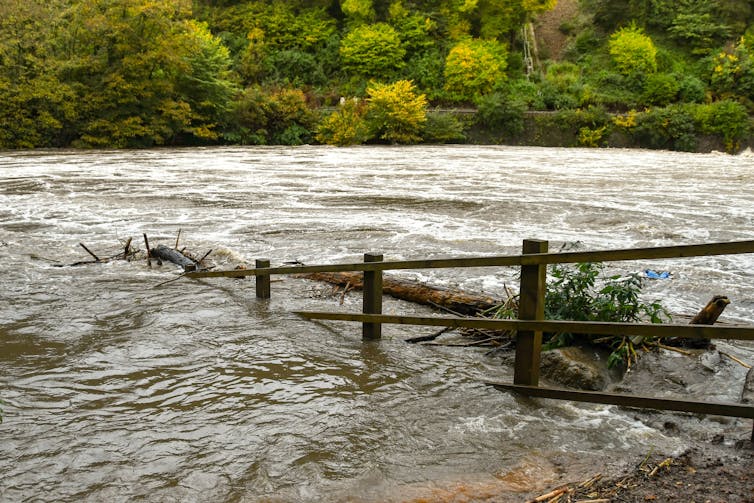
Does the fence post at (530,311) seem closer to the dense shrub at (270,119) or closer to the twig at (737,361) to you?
the twig at (737,361)

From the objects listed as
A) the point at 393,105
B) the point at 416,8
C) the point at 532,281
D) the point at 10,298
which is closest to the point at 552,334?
the point at 532,281

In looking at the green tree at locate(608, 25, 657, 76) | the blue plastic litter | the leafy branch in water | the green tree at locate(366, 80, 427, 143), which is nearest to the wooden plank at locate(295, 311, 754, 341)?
the leafy branch in water

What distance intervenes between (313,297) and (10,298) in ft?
9.48

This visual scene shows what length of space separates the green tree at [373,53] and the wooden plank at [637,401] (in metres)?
41.9

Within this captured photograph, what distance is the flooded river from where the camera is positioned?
3.24 m

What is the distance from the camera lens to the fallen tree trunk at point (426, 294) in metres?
5.65

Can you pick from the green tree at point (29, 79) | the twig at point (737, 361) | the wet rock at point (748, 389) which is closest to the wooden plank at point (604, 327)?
the wet rock at point (748, 389)

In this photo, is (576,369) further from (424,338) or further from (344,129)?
(344,129)

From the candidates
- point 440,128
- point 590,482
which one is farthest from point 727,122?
Result: point 590,482

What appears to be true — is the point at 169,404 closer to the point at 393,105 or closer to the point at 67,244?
the point at 67,244

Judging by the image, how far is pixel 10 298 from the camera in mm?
6371

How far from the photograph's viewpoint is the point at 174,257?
7.97m

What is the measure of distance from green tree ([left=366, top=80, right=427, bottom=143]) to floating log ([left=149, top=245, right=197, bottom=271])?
90.9 feet

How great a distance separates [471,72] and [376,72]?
6.84 metres
